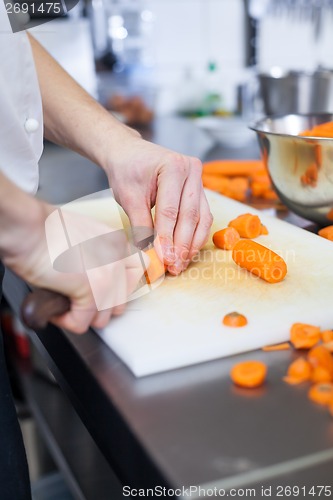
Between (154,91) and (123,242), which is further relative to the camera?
(154,91)

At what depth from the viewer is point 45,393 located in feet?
6.14

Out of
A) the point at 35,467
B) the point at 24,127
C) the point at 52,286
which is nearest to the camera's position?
the point at 52,286

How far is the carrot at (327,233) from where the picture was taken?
1073 millimetres

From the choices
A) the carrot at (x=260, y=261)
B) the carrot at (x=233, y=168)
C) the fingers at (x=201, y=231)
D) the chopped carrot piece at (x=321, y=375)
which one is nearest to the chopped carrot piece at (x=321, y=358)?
the chopped carrot piece at (x=321, y=375)

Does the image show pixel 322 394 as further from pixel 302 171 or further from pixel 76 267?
pixel 302 171

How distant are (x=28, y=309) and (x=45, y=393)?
1.27 metres

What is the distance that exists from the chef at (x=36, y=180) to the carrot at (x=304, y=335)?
21 centimetres

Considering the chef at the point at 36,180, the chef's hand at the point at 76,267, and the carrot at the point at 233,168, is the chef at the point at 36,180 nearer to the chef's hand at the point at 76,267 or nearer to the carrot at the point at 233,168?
the chef's hand at the point at 76,267

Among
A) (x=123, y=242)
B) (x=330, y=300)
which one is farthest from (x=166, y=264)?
(x=330, y=300)

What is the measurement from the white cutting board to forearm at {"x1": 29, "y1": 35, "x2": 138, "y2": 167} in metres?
0.29

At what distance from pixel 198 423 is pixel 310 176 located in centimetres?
62

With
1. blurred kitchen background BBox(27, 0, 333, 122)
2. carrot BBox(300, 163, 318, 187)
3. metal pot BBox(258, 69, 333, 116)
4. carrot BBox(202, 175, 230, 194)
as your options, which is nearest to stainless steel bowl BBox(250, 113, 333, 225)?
carrot BBox(300, 163, 318, 187)

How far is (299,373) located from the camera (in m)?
0.66

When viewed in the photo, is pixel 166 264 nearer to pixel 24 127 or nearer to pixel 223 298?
pixel 223 298
